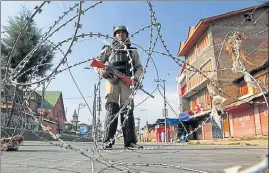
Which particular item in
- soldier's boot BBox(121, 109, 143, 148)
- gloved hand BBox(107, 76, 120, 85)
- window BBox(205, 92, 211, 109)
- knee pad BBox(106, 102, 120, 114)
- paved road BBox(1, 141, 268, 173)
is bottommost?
paved road BBox(1, 141, 268, 173)

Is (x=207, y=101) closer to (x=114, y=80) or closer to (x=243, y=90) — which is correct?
(x=243, y=90)

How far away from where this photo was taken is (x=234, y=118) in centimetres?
2017

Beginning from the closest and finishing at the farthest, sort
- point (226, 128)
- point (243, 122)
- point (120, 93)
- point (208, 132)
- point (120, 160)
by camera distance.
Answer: point (120, 160)
point (120, 93)
point (243, 122)
point (226, 128)
point (208, 132)

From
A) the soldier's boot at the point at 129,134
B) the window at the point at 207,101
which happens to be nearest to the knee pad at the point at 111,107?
the soldier's boot at the point at 129,134

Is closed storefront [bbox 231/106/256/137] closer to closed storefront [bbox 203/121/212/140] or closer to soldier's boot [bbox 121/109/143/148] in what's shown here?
closed storefront [bbox 203/121/212/140]

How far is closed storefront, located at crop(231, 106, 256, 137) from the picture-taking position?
17.6m

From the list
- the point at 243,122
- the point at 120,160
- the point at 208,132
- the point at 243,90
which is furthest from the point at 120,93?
the point at 208,132

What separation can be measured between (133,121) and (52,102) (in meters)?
43.6

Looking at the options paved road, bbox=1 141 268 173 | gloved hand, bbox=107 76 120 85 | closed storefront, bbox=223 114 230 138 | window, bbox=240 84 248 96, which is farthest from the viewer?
closed storefront, bbox=223 114 230 138

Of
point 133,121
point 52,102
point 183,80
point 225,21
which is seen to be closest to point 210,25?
point 225,21

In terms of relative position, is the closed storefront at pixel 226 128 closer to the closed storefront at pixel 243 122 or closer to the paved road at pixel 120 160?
the closed storefront at pixel 243 122

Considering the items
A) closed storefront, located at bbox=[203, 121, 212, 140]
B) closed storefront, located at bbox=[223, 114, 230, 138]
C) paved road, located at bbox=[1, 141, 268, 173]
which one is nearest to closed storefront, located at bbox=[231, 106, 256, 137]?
closed storefront, located at bbox=[223, 114, 230, 138]

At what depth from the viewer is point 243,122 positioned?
18.9 metres

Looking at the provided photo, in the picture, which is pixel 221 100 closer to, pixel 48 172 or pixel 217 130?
pixel 48 172
